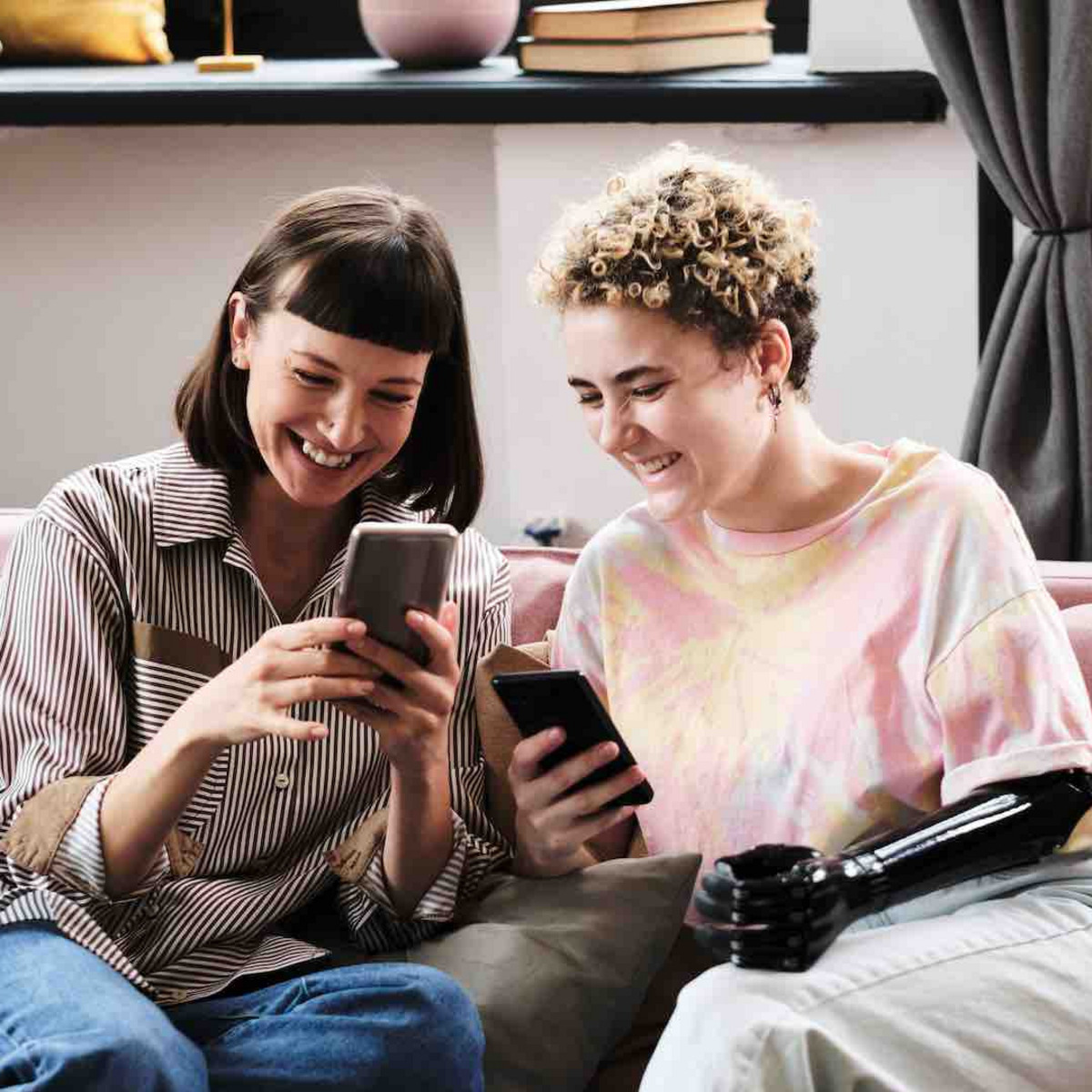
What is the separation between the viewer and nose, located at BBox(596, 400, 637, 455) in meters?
1.71

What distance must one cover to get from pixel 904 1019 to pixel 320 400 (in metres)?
0.73

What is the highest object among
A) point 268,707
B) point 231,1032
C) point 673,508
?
point 673,508

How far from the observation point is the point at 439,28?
291 cm

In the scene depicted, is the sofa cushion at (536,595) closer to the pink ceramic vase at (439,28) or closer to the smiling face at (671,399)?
the smiling face at (671,399)

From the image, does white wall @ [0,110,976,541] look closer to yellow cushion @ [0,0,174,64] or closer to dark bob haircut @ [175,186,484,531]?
yellow cushion @ [0,0,174,64]

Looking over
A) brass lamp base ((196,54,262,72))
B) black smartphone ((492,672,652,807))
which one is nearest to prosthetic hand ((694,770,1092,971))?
black smartphone ((492,672,652,807))

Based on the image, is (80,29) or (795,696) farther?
(80,29)

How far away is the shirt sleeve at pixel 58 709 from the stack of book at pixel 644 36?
1.32 m

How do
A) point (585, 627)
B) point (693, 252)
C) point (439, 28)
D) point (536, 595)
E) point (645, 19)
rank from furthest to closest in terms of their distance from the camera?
1. point (439, 28)
2. point (645, 19)
3. point (536, 595)
4. point (585, 627)
5. point (693, 252)

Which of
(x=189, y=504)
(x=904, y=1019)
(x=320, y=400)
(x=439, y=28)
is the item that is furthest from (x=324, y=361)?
(x=439, y=28)

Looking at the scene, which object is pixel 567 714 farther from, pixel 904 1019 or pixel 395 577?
pixel 904 1019

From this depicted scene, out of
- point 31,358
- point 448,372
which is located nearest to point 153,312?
point 31,358

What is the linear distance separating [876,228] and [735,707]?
1.16 metres

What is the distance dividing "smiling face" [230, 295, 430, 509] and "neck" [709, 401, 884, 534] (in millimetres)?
319
